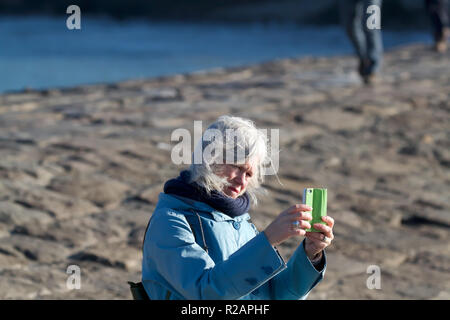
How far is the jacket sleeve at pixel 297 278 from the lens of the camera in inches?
92.4

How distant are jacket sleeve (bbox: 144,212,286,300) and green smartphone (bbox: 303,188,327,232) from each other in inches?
6.5

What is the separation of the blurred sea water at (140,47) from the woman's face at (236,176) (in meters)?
7.50

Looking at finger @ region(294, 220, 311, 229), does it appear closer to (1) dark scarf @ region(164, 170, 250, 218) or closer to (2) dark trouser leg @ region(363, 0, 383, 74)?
(1) dark scarf @ region(164, 170, 250, 218)

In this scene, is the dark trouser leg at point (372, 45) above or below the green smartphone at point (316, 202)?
above

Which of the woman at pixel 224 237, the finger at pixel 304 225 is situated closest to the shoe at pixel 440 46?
the woman at pixel 224 237

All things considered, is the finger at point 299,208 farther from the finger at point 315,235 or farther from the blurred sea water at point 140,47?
the blurred sea water at point 140,47

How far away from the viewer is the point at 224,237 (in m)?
2.30

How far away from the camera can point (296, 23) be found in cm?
2238

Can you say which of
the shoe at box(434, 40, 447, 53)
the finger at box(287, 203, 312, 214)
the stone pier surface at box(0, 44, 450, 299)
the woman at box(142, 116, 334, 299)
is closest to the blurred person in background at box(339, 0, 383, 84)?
the stone pier surface at box(0, 44, 450, 299)

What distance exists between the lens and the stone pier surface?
369 cm

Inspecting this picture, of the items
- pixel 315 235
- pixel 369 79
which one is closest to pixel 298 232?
pixel 315 235
